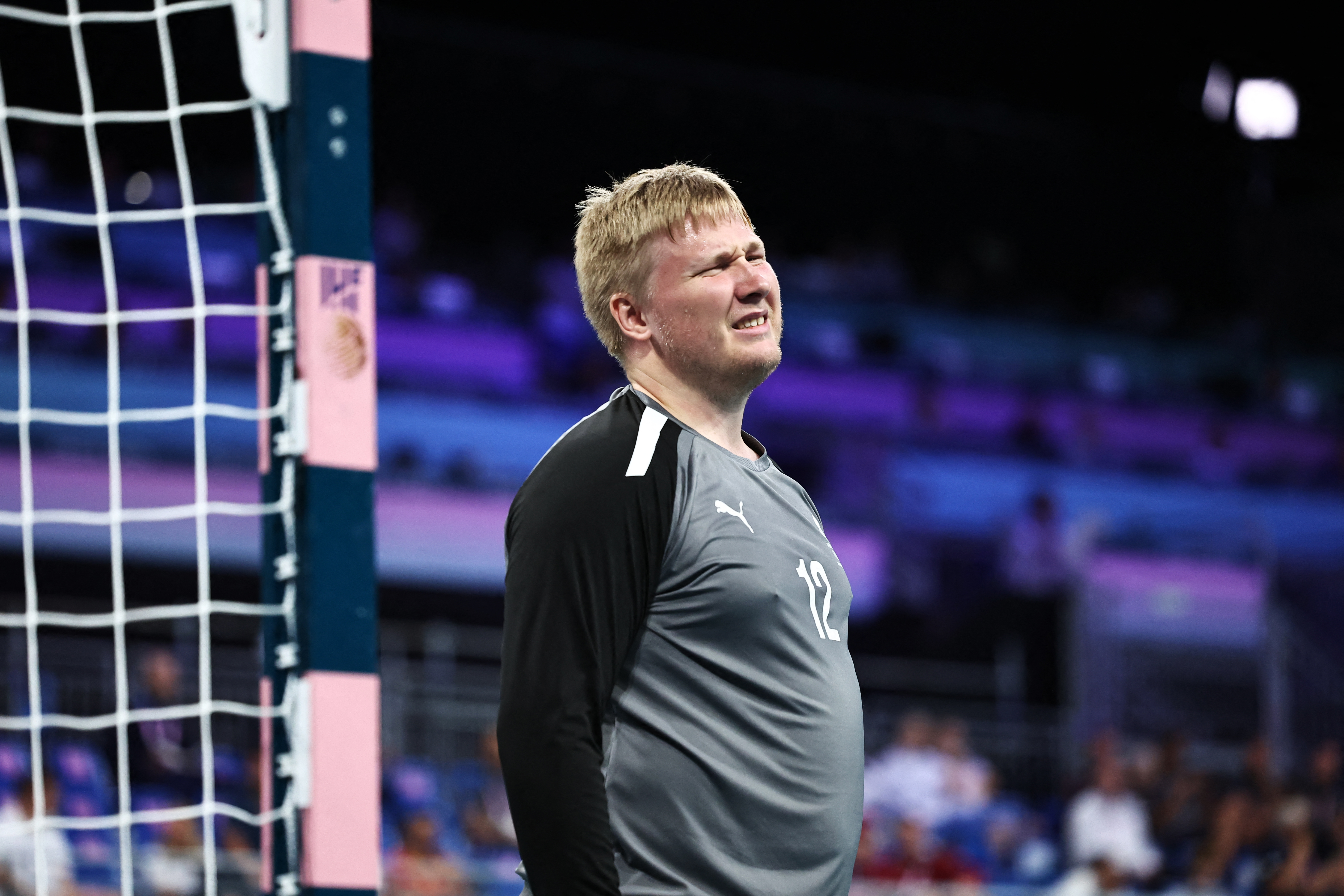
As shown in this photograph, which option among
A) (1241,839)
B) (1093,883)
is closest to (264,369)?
(1093,883)

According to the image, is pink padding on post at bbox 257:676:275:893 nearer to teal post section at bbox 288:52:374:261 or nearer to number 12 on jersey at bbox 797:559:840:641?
teal post section at bbox 288:52:374:261

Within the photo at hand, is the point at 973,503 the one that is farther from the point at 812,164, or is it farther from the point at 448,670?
the point at 812,164

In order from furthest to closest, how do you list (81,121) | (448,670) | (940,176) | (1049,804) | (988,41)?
(940,176)
(988,41)
(1049,804)
(448,670)
(81,121)

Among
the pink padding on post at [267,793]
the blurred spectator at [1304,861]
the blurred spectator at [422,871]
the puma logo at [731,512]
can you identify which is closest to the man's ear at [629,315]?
the puma logo at [731,512]

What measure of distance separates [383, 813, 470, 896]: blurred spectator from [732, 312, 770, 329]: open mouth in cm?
616

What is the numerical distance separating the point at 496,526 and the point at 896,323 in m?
6.01

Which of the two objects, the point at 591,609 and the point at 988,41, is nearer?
the point at 591,609

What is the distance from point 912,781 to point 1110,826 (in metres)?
1.32

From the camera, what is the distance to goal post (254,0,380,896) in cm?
231

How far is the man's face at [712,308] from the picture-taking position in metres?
2.22

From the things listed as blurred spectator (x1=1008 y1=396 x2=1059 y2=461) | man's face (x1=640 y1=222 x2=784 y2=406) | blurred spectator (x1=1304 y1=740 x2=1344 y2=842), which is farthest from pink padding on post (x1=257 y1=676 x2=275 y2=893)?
blurred spectator (x1=1008 y1=396 x2=1059 y2=461)

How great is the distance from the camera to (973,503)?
14547mm

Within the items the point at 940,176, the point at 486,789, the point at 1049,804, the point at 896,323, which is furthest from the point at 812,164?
the point at 486,789

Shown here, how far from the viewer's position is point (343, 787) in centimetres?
232
